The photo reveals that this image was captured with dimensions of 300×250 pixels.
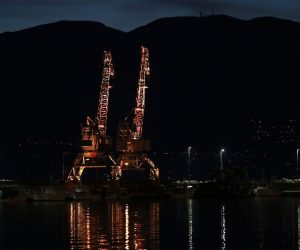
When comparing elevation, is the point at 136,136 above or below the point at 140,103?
below

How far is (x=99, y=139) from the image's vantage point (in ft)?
501

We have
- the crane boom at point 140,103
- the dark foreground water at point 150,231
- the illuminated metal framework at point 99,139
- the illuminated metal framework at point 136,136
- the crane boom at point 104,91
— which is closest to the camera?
the dark foreground water at point 150,231

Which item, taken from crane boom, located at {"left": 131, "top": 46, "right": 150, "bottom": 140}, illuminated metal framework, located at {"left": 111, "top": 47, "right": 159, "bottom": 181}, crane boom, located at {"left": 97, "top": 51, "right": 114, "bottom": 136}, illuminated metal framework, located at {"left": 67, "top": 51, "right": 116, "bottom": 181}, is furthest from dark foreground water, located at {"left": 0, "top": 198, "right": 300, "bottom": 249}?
illuminated metal framework, located at {"left": 111, "top": 47, "right": 159, "bottom": 181}

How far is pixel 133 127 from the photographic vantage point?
155375mm

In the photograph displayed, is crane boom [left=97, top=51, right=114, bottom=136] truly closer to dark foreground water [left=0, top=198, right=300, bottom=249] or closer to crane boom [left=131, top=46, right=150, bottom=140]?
crane boom [left=131, top=46, right=150, bottom=140]

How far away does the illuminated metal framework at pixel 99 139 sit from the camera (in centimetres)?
15125

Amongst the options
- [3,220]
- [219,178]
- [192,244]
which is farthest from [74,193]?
[192,244]

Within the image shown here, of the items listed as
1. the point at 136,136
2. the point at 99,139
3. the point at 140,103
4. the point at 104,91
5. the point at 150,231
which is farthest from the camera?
the point at 136,136

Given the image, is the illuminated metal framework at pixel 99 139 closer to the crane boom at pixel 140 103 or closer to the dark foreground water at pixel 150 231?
the crane boom at pixel 140 103

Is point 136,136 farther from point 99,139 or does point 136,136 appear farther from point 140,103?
point 99,139

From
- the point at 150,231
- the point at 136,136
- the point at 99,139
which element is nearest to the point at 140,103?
the point at 136,136

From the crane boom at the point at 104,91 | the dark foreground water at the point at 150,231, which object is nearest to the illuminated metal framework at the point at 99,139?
the crane boom at the point at 104,91

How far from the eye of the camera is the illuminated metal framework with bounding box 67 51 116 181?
15125 cm

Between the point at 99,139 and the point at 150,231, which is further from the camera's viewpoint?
the point at 99,139
